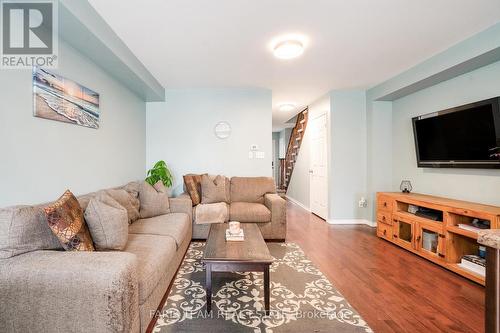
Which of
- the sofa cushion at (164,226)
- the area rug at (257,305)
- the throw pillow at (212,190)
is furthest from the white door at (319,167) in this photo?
the sofa cushion at (164,226)

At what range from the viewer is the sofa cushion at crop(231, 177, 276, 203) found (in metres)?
3.71

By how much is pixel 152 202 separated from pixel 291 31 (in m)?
2.43

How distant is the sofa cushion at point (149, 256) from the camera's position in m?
1.39

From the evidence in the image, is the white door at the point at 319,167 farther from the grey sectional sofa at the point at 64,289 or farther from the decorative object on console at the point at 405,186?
the grey sectional sofa at the point at 64,289

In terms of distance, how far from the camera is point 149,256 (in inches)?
63.4

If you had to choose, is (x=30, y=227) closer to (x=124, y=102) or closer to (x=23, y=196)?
(x=23, y=196)

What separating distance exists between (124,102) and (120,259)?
2.70 m

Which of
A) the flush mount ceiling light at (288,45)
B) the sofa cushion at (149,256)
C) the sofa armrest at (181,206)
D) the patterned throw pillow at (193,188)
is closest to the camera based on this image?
the sofa cushion at (149,256)

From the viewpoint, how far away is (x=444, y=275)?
2301mm

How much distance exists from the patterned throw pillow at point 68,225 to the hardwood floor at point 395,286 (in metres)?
2.01

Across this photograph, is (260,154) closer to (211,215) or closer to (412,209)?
(211,215)

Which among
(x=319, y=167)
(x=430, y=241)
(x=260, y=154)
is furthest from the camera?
(x=319, y=167)

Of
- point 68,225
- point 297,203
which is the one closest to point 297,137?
point 297,203

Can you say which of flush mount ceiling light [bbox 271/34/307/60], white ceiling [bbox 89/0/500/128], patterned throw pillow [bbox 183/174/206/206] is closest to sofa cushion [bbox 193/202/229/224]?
patterned throw pillow [bbox 183/174/206/206]
